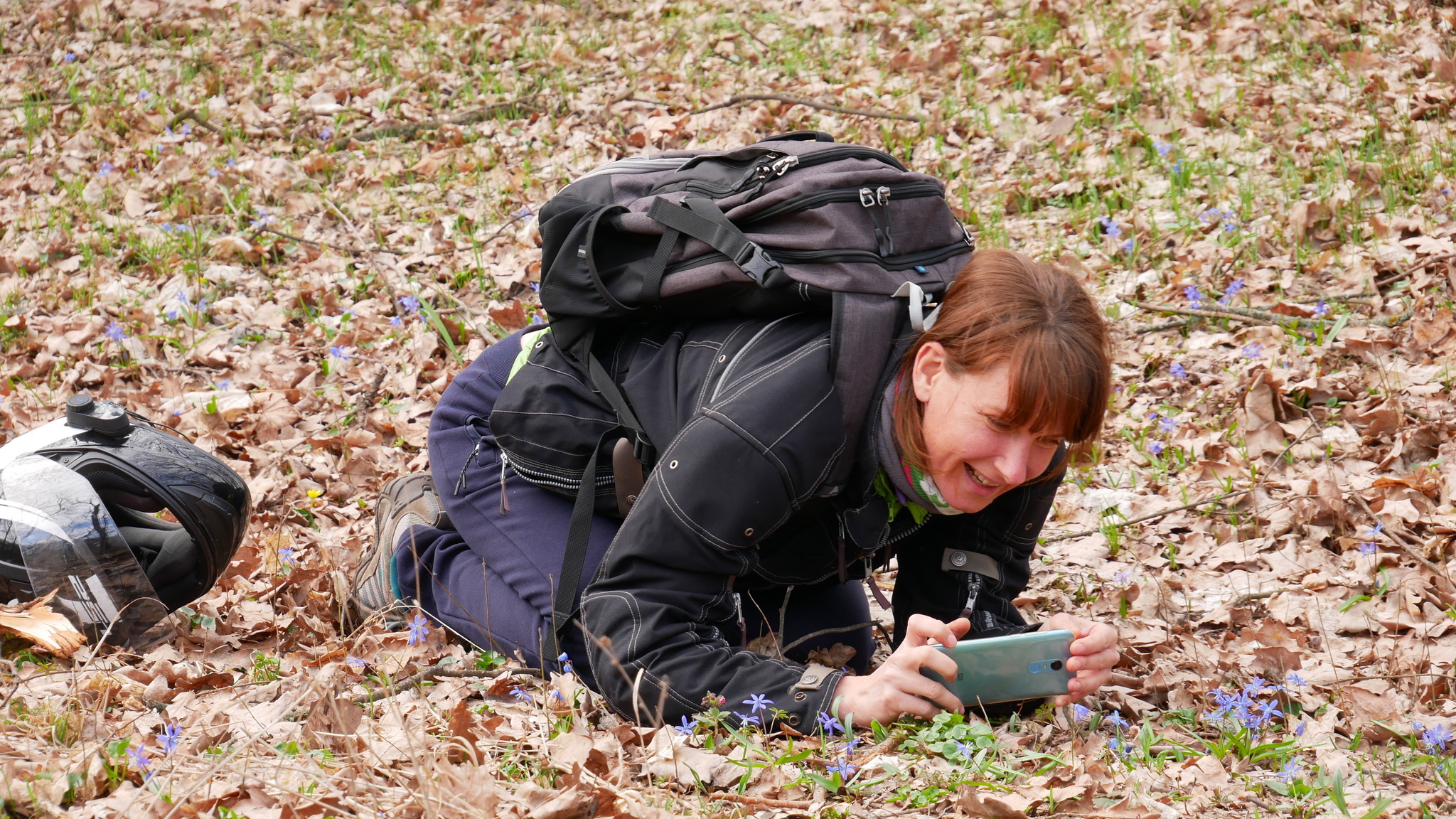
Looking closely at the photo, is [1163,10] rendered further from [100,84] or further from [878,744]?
[100,84]

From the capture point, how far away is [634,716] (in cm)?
262

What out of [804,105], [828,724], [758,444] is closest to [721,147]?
[804,105]

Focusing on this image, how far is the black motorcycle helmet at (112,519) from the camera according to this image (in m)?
2.92

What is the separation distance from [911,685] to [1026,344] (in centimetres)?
78

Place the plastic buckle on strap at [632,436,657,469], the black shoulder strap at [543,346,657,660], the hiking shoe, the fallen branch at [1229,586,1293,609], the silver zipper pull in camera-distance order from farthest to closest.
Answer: the hiking shoe → the fallen branch at [1229,586,1293,609] → the black shoulder strap at [543,346,657,660] → the plastic buckle on strap at [632,436,657,469] → the silver zipper pull

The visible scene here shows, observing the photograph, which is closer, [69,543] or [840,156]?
[840,156]

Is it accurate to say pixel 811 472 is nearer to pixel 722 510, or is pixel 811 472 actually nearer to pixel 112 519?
pixel 722 510

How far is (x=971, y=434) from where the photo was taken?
2463 mm

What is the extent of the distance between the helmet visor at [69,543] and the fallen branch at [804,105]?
4880mm

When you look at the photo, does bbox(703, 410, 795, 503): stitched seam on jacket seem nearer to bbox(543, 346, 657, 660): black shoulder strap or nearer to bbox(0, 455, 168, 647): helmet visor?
bbox(543, 346, 657, 660): black shoulder strap

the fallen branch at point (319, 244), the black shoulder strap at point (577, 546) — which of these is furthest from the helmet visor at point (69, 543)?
the fallen branch at point (319, 244)

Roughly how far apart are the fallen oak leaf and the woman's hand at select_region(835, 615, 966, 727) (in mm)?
1989

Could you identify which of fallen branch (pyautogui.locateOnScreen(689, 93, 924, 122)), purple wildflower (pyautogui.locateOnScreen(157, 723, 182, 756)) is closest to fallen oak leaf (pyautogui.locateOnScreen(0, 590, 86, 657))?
purple wildflower (pyautogui.locateOnScreen(157, 723, 182, 756))

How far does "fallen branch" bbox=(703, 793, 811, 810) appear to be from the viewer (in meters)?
2.16
